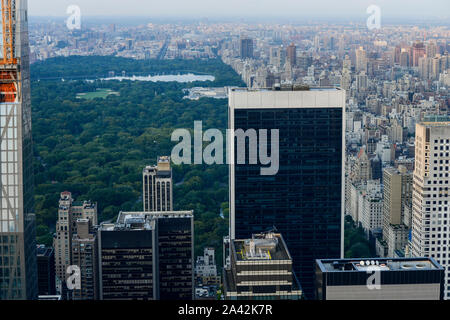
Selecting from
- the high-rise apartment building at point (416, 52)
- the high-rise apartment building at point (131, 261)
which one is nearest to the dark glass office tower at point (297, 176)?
the high-rise apartment building at point (131, 261)

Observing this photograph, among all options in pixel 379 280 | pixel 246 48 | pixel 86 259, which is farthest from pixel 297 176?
pixel 246 48

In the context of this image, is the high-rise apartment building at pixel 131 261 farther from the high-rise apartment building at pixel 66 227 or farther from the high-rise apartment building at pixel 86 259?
the high-rise apartment building at pixel 66 227

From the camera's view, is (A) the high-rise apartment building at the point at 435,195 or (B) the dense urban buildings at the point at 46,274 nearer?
(B) the dense urban buildings at the point at 46,274

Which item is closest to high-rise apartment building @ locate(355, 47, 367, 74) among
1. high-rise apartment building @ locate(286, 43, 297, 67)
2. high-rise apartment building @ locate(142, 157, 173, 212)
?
high-rise apartment building @ locate(286, 43, 297, 67)

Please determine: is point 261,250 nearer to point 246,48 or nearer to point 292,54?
point 292,54

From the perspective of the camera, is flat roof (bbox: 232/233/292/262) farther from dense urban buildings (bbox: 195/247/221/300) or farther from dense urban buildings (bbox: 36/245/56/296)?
dense urban buildings (bbox: 36/245/56/296)
